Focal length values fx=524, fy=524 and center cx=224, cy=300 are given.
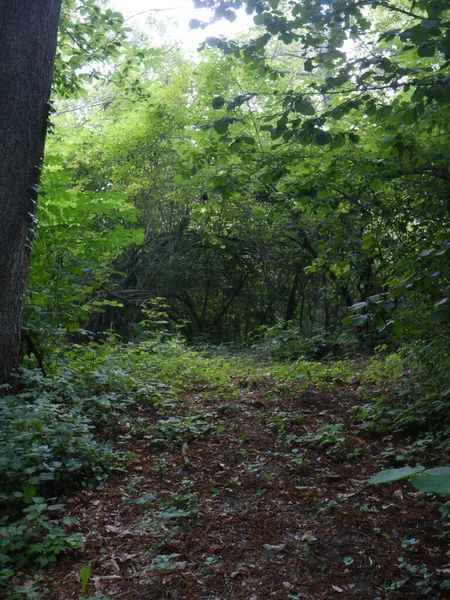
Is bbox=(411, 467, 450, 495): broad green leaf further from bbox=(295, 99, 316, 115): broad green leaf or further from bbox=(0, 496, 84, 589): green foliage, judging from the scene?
bbox=(295, 99, 316, 115): broad green leaf

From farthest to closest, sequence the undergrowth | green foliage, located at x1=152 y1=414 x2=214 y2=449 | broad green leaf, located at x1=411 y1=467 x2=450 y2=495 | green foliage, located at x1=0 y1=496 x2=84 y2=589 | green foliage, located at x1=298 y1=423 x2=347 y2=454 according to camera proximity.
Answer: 1. green foliage, located at x1=152 y1=414 x2=214 y2=449
2. green foliage, located at x1=298 y1=423 x2=347 y2=454
3. the undergrowth
4. green foliage, located at x1=0 y1=496 x2=84 y2=589
5. broad green leaf, located at x1=411 y1=467 x2=450 y2=495

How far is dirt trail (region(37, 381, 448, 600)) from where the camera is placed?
9.27 feet

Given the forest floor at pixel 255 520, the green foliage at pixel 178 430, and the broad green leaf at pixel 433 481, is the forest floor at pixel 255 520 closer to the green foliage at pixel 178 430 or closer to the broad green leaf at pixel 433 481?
the green foliage at pixel 178 430

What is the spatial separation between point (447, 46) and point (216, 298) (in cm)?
1355

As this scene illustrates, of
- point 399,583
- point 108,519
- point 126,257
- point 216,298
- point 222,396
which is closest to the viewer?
point 399,583

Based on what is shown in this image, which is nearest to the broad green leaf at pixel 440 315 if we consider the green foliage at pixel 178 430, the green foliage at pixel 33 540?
the green foliage at pixel 33 540

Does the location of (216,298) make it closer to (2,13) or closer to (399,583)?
(2,13)

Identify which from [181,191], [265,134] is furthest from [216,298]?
[265,134]

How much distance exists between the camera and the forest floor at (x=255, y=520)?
2822 millimetres

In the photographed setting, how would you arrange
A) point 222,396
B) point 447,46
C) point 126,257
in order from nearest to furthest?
1. point 447,46
2. point 222,396
3. point 126,257

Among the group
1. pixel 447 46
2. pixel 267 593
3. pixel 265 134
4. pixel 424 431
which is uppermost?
pixel 265 134

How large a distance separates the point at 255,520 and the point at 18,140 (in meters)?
3.86

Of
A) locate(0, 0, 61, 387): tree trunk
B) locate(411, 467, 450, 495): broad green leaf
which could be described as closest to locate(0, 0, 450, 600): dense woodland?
locate(411, 467, 450, 495): broad green leaf

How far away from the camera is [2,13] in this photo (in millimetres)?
4910
